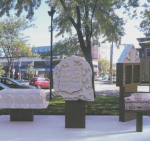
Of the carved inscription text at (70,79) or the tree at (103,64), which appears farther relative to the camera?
the tree at (103,64)

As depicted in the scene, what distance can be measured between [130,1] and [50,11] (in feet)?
19.0

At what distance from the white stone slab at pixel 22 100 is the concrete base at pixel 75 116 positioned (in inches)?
38.1

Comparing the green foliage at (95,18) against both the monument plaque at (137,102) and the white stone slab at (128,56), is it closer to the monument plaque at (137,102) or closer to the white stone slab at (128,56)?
the white stone slab at (128,56)

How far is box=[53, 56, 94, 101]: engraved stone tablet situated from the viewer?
282 inches

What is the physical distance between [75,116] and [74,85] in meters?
0.97

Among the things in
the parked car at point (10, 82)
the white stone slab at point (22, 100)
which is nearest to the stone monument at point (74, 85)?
the white stone slab at point (22, 100)

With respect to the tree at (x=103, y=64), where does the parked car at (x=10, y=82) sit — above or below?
below

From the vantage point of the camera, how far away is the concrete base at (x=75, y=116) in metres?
7.19

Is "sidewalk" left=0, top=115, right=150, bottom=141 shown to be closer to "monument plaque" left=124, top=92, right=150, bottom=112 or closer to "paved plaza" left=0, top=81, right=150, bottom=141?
"paved plaza" left=0, top=81, right=150, bottom=141

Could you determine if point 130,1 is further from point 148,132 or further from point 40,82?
point 40,82

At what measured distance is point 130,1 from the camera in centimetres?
1416

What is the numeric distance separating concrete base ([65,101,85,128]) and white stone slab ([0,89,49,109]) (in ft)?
3.18

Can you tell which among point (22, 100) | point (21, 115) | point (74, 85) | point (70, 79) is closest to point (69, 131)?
point (74, 85)

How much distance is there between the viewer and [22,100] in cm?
769
